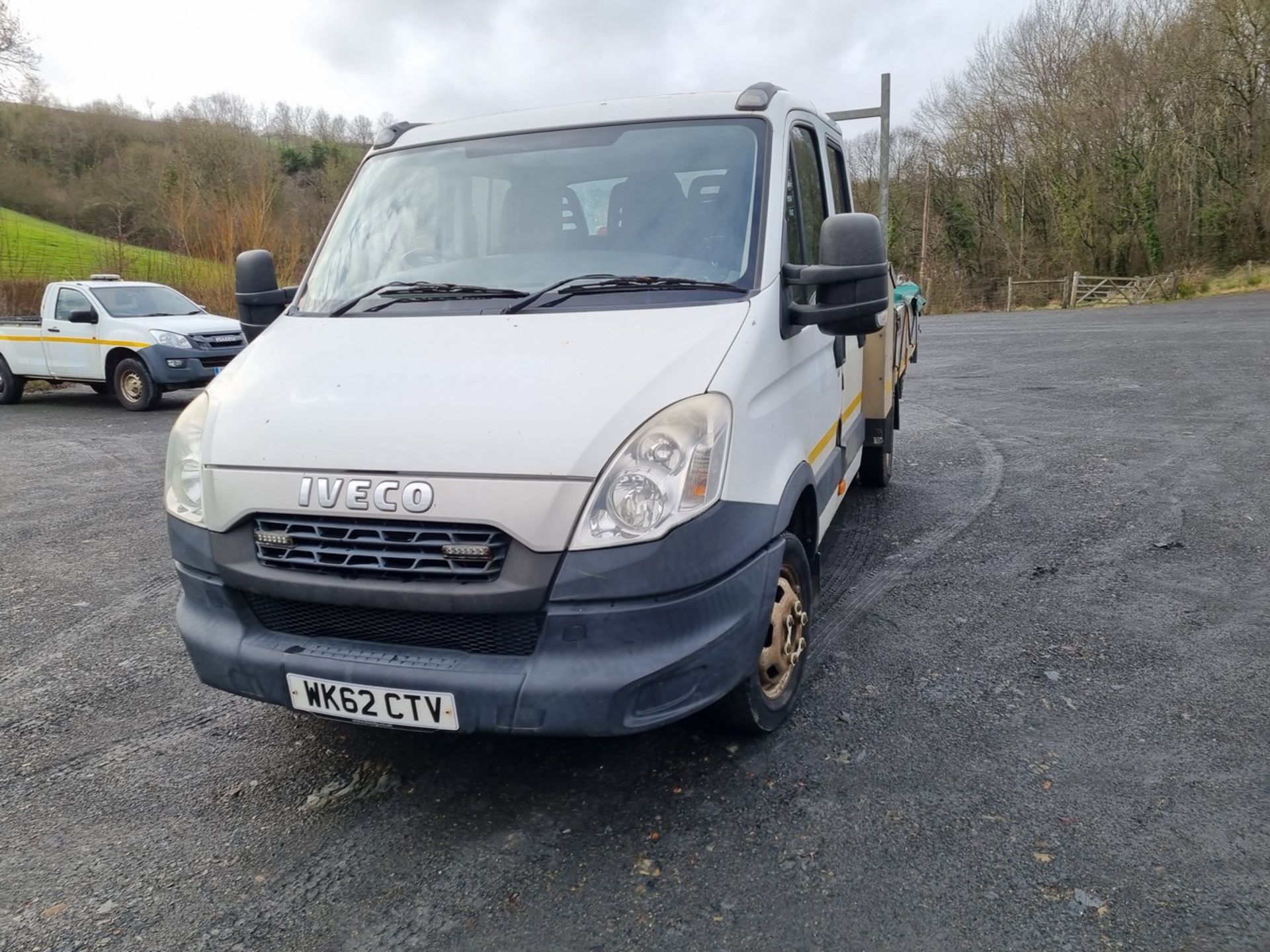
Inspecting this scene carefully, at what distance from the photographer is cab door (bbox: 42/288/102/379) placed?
44.2 feet

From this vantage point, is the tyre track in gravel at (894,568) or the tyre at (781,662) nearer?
the tyre at (781,662)

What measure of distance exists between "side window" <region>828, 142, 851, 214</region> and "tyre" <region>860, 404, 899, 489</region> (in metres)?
1.88

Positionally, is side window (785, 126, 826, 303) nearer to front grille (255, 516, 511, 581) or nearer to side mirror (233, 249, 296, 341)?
front grille (255, 516, 511, 581)

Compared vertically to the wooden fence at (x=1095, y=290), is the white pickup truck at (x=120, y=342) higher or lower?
lower

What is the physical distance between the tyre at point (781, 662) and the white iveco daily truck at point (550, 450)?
1 cm

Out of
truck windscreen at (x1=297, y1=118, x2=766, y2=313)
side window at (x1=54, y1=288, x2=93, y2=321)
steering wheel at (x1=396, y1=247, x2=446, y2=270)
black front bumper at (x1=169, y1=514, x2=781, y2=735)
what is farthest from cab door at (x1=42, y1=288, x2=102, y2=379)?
black front bumper at (x1=169, y1=514, x2=781, y2=735)

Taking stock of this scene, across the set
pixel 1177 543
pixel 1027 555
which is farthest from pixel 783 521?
pixel 1177 543

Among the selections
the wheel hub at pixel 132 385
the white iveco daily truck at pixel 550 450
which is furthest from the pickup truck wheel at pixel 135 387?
the white iveco daily truck at pixel 550 450

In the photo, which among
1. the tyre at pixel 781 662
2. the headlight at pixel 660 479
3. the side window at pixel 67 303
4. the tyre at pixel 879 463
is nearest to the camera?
the headlight at pixel 660 479

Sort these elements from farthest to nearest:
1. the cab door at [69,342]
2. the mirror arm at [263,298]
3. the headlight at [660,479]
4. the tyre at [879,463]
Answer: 1. the cab door at [69,342]
2. the tyre at [879,463]
3. the mirror arm at [263,298]
4. the headlight at [660,479]

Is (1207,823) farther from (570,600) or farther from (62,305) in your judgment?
(62,305)

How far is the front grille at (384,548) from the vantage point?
2.58 meters

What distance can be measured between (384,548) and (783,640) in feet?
4.62

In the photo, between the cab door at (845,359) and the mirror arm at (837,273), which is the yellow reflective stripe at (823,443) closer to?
the cab door at (845,359)
